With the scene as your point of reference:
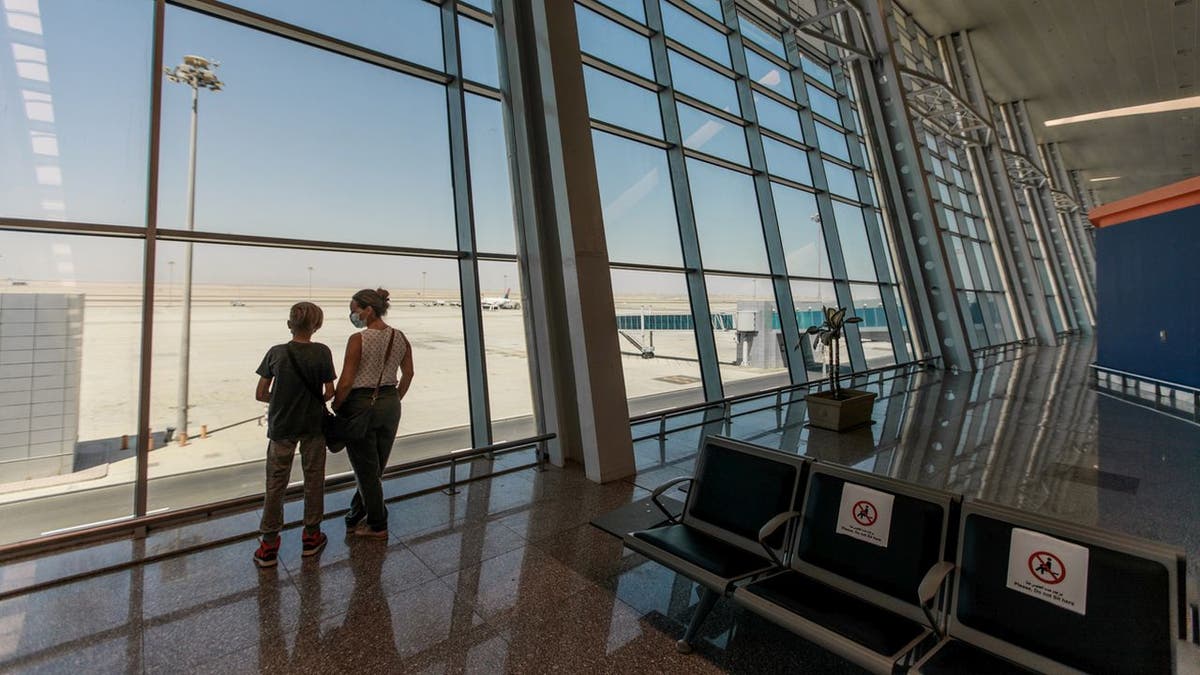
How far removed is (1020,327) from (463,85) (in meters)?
20.9

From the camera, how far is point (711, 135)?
8125 mm

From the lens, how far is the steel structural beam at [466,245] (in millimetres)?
4879

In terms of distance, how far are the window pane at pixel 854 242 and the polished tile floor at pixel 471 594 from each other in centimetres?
670

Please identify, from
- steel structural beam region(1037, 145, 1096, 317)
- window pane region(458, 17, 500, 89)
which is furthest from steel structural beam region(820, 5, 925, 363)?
steel structural beam region(1037, 145, 1096, 317)

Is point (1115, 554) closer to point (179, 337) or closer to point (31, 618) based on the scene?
point (31, 618)

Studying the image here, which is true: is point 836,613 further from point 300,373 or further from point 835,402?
point 835,402

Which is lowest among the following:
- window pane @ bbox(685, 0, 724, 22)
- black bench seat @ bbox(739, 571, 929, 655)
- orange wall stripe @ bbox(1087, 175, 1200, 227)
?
black bench seat @ bbox(739, 571, 929, 655)

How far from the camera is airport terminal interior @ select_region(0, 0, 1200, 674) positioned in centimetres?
200

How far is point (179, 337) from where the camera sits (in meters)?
3.61

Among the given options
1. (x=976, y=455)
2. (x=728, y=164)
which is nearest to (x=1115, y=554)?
(x=976, y=455)

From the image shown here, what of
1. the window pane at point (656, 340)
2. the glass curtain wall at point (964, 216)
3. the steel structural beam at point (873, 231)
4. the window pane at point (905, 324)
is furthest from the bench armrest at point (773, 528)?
the glass curtain wall at point (964, 216)

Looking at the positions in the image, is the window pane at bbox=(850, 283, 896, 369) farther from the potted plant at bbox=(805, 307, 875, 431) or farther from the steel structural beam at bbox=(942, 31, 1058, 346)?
the steel structural beam at bbox=(942, 31, 1058, 346)

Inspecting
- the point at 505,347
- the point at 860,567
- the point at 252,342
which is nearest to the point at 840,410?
the point at 505,347

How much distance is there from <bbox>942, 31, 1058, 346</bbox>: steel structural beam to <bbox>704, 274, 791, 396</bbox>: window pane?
537 inches
